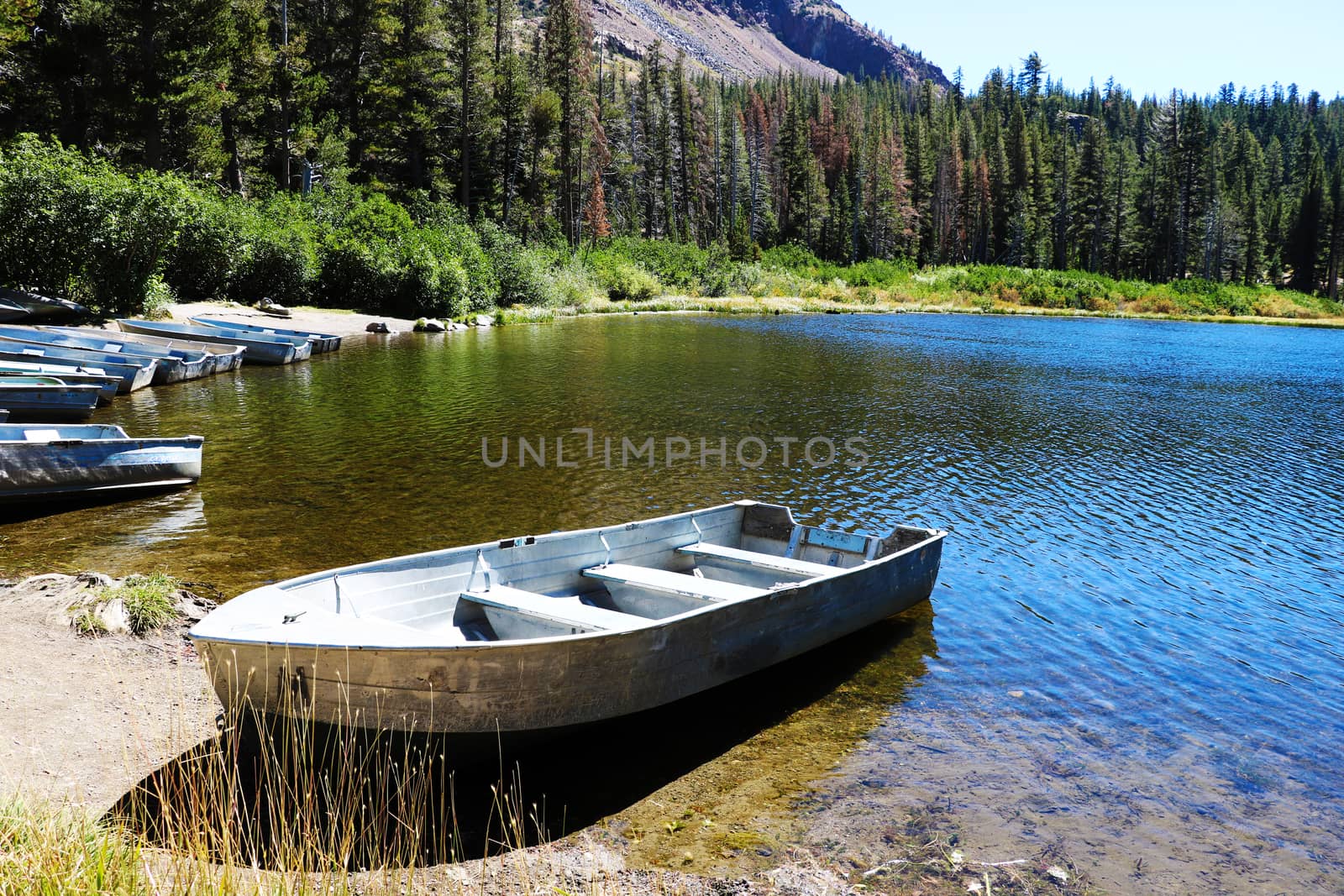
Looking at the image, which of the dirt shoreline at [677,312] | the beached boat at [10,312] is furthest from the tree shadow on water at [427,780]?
the dirt shoreline at [677,312]

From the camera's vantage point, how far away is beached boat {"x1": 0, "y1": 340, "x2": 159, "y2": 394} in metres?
20.9

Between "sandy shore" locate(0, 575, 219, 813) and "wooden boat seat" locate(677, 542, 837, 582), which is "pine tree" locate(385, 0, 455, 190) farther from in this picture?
"sandy shore" locate(0, 575, 219, 813)

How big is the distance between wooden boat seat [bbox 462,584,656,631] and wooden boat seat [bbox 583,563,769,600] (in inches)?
28.1

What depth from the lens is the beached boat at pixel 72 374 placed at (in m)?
18.4

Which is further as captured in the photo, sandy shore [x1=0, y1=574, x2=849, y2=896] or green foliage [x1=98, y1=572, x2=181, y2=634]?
green foliage [x1=98, y1=572, x2=181, y2=634]

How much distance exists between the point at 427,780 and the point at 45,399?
15.8 m

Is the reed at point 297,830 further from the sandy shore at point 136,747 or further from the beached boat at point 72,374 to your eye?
the beached boat at point 72,374

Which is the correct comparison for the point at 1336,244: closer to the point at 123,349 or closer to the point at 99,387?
the point at 123,349

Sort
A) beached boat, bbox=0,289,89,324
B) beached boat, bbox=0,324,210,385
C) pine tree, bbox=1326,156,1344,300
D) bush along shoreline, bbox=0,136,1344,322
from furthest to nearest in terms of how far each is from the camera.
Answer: pine tree, bbox=1326,156,1344,300 < bush along shoreline, bbox=0,136,1344,322 < beached boat, bbox=0,289,89,324 < beached boat, bbox=0,324,210,385

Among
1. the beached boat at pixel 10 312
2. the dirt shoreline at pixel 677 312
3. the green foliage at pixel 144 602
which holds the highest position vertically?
the dirt shoreline at pixel 677 312

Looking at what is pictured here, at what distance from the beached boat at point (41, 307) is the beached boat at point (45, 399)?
1330 centimetres

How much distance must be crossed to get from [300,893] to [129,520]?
10.8 meters

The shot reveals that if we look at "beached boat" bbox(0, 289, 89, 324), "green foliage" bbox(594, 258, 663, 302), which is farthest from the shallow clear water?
"green foliage" bbox(594, 258, 663, 302)

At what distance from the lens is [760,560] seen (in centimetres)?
1018
